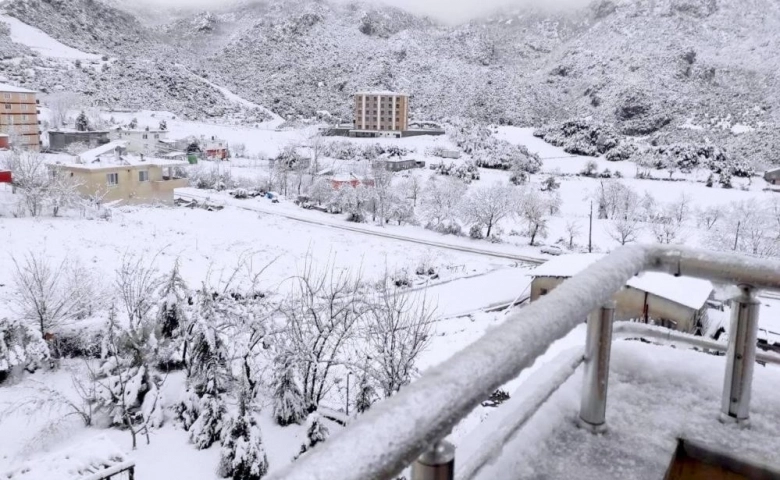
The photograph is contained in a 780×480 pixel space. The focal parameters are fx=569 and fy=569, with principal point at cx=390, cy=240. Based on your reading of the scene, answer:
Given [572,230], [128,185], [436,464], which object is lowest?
[572,230]

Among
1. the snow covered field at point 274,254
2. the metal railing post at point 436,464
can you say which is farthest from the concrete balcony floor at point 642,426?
the metal railing post at point 436,464

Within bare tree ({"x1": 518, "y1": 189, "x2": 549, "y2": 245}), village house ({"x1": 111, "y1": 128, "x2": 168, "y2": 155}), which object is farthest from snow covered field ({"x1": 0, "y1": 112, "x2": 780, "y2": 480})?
village house ({"x1": 111, "y1": 128, "x2": 168, "y2": 155})

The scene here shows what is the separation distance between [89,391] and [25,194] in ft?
63.3

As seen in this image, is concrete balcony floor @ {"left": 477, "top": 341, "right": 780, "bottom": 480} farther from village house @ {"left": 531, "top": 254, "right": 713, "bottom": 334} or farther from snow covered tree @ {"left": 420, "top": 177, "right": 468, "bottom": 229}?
snow covered tree @ {"left": 420, "top": 177, "right": 468, "bottom": 229}

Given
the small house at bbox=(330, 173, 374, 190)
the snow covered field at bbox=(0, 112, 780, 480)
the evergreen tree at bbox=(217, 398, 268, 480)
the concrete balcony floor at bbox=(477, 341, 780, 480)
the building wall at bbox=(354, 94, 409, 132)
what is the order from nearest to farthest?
the concrete balcony floor at bbox=(477, 341, 780, 480), the evergreen tree at bbox=(217, 398, 268, 480), the snow covered field at bbox=(0, 112, 780, 480), the small house at bbox=(330, 173, 374, 190), the building wall at bbox=(354, 94, 409, 132)

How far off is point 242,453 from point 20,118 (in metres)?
50.1

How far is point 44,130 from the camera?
2201 inches

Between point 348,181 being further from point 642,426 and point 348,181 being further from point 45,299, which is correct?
point 642,426

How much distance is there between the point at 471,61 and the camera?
4742 inches

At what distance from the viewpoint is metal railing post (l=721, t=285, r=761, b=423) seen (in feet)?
6.20

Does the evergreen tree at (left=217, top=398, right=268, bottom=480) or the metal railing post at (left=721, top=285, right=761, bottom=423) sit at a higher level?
the metal railing post at (left=721, top=285, right=761, bottom=423)

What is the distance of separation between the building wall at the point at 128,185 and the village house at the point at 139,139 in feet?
67.9

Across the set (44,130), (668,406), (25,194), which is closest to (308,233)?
(25,194)

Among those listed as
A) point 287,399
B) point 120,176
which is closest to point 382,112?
point 120,176
